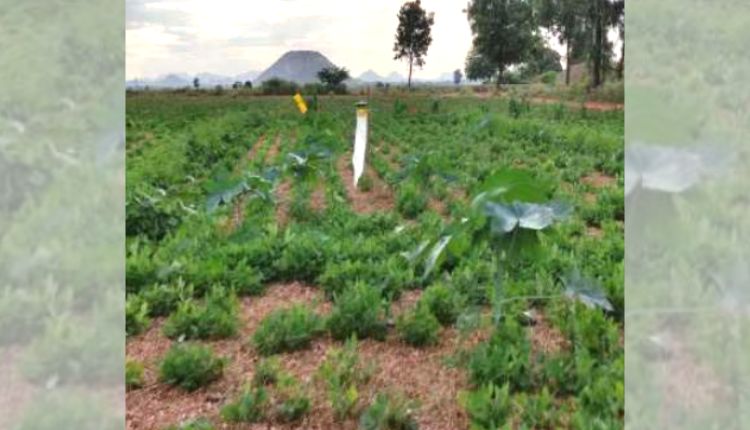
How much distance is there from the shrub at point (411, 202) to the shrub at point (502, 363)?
56.2 inches

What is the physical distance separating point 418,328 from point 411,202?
4.40ft

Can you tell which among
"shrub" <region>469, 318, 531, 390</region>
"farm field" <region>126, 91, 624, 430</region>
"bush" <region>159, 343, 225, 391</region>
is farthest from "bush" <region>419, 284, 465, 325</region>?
"bush" <region>159, 343, 225, 391</region>

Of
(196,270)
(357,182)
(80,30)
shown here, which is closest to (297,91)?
(196,270)

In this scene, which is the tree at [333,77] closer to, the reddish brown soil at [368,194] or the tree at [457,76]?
the tree at [457,76]

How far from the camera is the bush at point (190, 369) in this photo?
1653mm

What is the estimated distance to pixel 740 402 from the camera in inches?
54.2

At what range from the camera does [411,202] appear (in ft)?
10.3

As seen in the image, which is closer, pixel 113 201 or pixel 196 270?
pixel 113 201

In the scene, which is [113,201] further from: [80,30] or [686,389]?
[686,389]

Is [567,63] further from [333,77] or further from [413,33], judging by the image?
[333,77]

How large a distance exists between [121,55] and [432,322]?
0.93 m

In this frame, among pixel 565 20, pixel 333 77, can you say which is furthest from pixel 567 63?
pixel 333 77

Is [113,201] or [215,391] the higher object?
[113,201]

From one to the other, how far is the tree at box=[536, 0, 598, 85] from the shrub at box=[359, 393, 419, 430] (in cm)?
116
